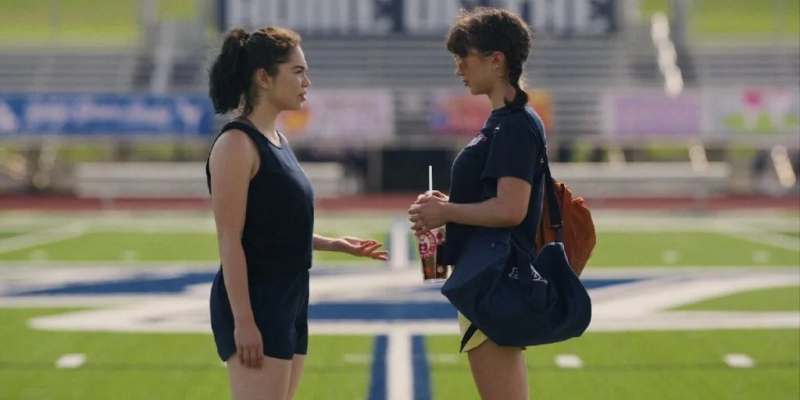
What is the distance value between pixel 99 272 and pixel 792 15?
48240 millimetres

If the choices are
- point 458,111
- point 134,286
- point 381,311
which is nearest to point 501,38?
point 381,311

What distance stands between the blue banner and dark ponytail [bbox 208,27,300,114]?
24.0m

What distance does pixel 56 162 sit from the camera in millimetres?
31766

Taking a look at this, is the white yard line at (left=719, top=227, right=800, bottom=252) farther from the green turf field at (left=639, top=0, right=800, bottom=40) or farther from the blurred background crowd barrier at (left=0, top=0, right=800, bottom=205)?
the green turf field at (left=639, top=0, right=800, bottom=40)

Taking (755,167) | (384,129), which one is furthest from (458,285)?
(755,167)

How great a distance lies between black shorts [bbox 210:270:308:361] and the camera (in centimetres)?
437

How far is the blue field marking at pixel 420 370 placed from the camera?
746cm

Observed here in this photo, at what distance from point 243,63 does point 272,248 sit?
23.6 inches

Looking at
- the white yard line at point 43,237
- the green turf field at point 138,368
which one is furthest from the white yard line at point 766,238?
the green turf field at point 138,368

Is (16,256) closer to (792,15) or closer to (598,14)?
(598,14)

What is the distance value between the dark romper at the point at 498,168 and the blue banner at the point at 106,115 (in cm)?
2403

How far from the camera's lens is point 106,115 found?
92.8ft

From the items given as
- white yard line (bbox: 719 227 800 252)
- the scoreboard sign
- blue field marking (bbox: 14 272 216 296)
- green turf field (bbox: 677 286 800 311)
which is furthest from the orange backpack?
the scoreboard sign

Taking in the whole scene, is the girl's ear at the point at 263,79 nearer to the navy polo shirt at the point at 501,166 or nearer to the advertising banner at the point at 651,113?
the navy polo shirt at the point at 501,166
